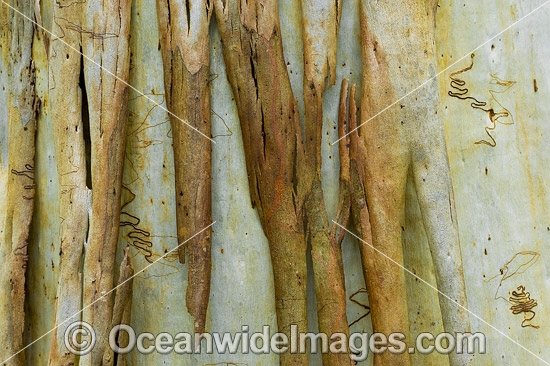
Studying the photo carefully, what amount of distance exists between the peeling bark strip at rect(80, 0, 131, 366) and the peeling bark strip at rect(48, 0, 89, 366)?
0.9 inches

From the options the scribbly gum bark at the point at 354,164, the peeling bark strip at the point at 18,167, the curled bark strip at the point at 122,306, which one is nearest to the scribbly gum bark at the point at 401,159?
the scribbly gum bark at the point at 354,164

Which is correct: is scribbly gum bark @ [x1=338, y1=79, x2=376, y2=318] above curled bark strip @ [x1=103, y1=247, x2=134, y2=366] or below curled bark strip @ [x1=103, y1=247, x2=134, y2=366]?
above

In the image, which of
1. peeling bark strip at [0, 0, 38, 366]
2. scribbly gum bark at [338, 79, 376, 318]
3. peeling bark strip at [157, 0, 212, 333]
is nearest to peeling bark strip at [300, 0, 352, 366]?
scribbly gum bark at [338, 79, 376, 318]

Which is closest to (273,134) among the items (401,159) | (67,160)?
(401,159)

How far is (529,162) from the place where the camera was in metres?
1.14

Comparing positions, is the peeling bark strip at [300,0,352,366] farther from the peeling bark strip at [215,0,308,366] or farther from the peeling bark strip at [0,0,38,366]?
the peeling bark strip at [0,0,38,366]

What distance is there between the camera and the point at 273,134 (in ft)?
3.62

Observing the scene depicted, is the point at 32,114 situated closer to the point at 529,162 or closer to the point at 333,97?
the point at 333,97

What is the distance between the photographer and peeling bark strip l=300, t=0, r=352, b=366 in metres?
1.09

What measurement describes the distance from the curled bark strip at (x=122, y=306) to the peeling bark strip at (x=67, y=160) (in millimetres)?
71

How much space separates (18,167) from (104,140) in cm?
24

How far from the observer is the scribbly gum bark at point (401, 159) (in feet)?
3.56

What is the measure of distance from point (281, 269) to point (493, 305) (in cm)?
44

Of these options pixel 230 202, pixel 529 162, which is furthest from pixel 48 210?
pixel 529 162
